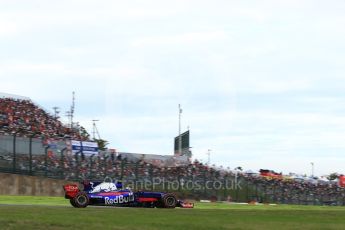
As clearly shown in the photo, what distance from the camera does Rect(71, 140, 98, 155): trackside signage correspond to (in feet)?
135

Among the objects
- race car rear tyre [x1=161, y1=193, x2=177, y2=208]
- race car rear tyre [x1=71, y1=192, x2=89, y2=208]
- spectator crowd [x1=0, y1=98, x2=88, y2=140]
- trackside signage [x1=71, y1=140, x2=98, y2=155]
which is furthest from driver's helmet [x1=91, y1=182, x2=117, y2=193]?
trackside signage [x1=71, y1=140, x2=98, y2=155]

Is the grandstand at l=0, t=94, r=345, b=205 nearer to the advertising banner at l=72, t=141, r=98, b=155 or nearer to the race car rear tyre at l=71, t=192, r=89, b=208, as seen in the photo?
the advertising banner at l=72, t=141, r=98, b=155

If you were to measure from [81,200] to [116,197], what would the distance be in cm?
174

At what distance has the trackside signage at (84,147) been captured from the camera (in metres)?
41.2

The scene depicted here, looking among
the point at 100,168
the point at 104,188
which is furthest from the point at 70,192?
the point at 100,168

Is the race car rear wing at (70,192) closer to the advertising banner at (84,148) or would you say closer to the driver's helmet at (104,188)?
the driver's helmet at (104,188)

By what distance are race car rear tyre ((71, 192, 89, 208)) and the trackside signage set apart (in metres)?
A: 17.6

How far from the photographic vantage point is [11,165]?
37.0 meters

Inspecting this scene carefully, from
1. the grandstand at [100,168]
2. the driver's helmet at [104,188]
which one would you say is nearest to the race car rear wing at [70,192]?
the driver's helmet at [104,188]

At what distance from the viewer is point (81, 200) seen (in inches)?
884

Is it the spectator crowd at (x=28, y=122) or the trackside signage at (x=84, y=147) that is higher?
the spectator crowd at (x=28, y=122)

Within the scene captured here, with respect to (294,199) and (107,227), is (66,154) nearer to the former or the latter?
(294,199)

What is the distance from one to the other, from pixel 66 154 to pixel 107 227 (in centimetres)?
2568

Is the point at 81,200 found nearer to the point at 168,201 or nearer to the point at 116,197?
the point at 116,197
